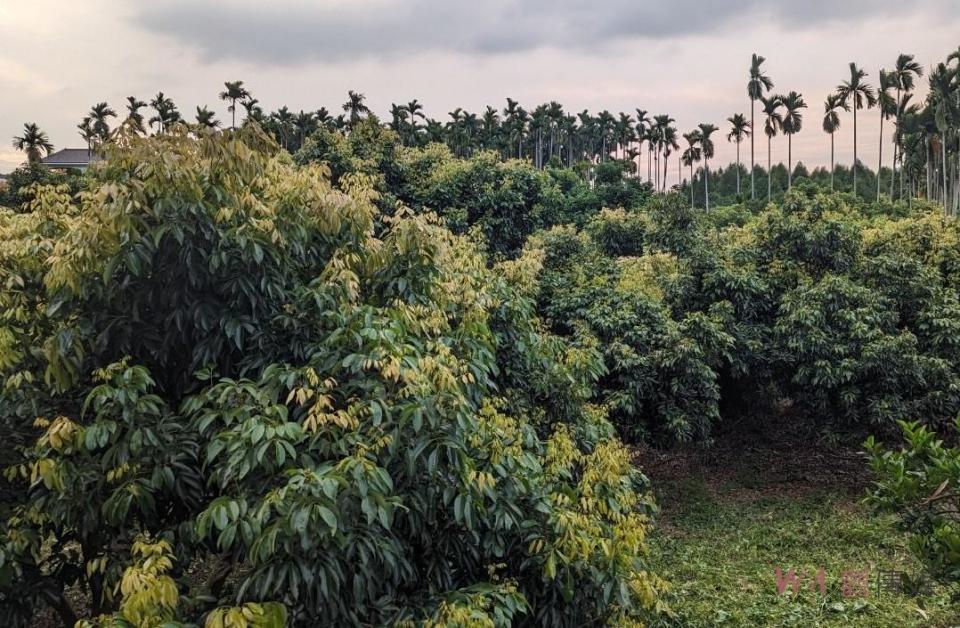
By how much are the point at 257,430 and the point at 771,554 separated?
7.39 m

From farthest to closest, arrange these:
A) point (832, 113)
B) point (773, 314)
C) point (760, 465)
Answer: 1. point (832, 113)
2. point (760, 465)
3. point (773, 314)

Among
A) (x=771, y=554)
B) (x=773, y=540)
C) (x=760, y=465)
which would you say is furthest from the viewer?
(x=760, y=465)

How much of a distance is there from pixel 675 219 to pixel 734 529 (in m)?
4.92

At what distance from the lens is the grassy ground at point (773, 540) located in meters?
6.43

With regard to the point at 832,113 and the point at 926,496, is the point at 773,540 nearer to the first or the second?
the point at 926,496

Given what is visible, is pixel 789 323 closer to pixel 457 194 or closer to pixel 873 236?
pixel 873 236

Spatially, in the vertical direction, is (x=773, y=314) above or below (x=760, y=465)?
above

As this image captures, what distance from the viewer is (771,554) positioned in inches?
323

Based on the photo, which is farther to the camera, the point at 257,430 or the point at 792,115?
the point at 792,115

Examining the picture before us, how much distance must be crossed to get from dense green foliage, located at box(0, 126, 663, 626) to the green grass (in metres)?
3.29

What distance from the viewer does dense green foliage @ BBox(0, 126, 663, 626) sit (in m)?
2.87

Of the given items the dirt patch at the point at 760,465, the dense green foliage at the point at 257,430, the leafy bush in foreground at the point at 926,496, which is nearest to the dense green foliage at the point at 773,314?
the dirt patch at the point at 760,465

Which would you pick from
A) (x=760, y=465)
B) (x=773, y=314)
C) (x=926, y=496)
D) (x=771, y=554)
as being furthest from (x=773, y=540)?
(x=926, y=496)

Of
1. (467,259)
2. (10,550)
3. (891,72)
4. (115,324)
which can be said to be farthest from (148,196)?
(891,72)
